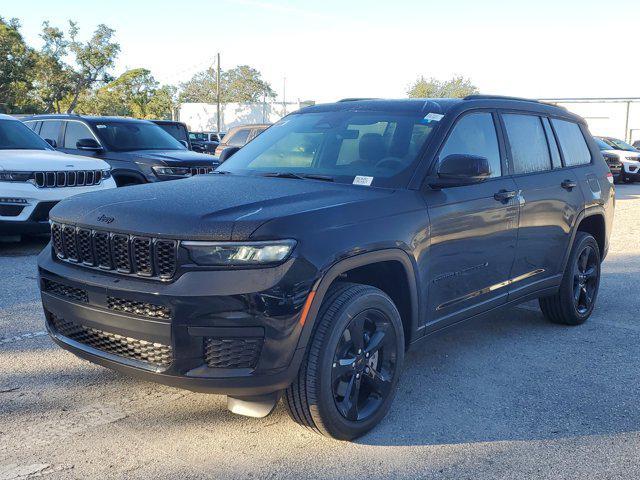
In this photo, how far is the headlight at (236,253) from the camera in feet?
9.89

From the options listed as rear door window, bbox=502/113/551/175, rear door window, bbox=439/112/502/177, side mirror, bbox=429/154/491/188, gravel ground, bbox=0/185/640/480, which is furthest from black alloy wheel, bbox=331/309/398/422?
rear door window, bbox=502/113/551/175

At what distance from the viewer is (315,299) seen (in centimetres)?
313

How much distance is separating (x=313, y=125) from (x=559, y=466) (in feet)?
8.83

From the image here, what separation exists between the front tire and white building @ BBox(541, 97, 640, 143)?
4468 centimetres

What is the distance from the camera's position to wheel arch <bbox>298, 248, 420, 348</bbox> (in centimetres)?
329

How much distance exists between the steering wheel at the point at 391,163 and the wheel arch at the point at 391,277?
2.14 feet

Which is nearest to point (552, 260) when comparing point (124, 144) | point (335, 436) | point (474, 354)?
point (474, 354)

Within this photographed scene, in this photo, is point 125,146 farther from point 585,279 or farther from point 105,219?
point 105,219

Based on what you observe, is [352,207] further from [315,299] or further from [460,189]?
[460,189]

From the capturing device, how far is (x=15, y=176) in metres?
7.88

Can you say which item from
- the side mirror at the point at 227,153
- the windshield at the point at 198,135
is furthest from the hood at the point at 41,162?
the windshield at the point at 198,135

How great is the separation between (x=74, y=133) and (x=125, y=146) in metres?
0.93

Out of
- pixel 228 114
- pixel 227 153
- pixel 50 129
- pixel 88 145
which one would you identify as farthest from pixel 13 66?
pixel 227 153

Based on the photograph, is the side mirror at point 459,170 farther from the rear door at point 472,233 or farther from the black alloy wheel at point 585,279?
the black alloy wheel at point 585,279
